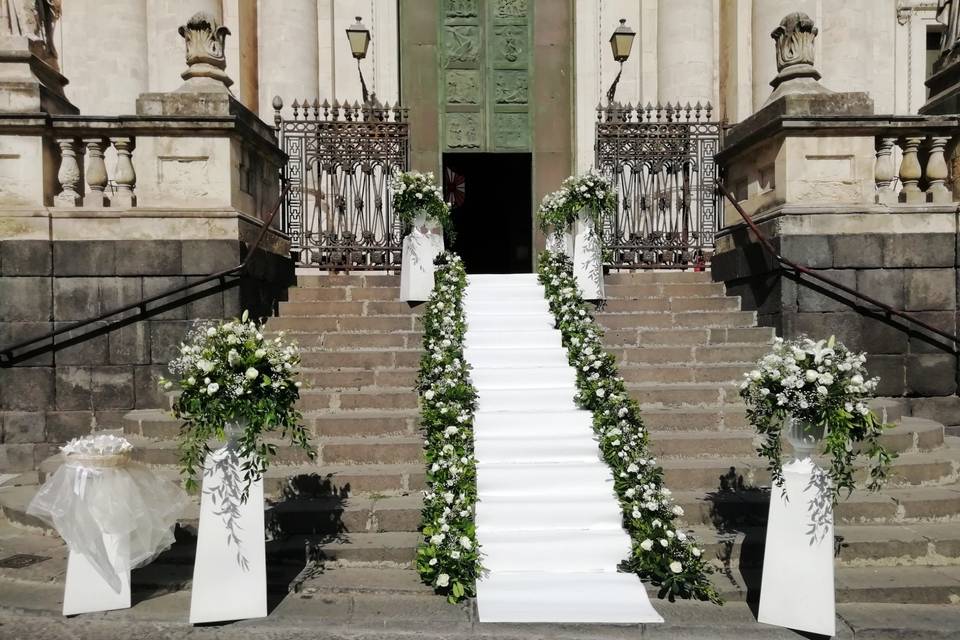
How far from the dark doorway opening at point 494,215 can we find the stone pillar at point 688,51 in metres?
4.55

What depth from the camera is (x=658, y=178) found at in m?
11.1

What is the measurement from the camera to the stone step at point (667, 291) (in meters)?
8.81

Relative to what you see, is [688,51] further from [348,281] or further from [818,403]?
[818,403]

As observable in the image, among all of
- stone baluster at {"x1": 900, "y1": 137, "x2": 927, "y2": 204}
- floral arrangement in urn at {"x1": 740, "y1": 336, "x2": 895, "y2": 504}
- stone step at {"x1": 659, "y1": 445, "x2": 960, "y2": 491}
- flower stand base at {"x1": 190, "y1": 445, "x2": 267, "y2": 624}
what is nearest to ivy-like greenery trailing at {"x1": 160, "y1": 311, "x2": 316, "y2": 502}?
flower stand base at {"x1": 190, "y1": 445, "x2": 267, "y2": 624}

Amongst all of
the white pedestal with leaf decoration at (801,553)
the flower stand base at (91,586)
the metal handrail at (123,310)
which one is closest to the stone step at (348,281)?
the metal handrail at (123,310)

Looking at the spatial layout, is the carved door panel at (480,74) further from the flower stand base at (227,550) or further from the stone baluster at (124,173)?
the flower stand base at (227,550)

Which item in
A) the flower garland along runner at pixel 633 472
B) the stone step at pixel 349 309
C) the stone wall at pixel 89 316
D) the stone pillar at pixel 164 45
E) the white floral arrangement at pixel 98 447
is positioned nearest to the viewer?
the white floral arrangement at pixel 98 447

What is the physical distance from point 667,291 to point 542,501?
4.40 meters

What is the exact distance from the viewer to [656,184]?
11.1 meters

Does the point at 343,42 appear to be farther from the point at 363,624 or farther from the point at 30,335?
the point at 363,624

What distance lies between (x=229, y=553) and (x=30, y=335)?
15.5 ft

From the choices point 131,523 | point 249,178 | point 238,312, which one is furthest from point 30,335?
point 131,523

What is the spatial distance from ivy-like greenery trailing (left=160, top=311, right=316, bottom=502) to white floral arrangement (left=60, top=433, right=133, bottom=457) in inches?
17.2

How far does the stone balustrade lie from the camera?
773cm
